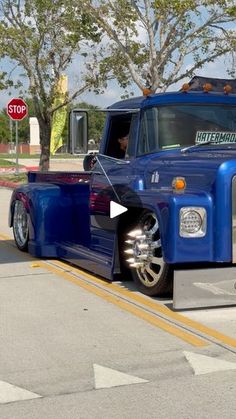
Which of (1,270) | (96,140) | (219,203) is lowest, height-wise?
(1,270)

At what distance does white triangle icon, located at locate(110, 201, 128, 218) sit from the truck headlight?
1.16m

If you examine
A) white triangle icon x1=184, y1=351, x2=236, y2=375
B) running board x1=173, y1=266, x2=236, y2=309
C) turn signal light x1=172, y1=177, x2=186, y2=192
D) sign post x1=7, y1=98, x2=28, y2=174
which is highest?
sign post x1=7, y1=98, x2=28, y2=174

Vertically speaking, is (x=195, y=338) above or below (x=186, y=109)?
below

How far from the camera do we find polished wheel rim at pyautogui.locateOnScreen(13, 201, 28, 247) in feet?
32.8

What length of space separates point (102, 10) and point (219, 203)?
43.8ft

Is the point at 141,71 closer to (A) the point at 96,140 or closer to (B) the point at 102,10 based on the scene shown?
(B) the point at 102,10

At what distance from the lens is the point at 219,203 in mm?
6023

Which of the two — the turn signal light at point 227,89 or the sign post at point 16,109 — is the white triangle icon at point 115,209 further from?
the sign post at point 16,109

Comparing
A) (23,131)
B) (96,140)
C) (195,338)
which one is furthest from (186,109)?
(23,131)

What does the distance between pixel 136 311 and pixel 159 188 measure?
4.13 feet

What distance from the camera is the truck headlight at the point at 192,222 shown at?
598 centimetres

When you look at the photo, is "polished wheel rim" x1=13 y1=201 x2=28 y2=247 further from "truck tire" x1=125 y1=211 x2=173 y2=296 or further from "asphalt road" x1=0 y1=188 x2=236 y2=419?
"truck tire" x1=125 y1=211 x2=173 y2=296

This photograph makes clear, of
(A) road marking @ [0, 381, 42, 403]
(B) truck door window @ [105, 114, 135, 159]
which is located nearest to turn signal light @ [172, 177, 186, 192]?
(B) truck door window @ [105, 114, 135, 159]
